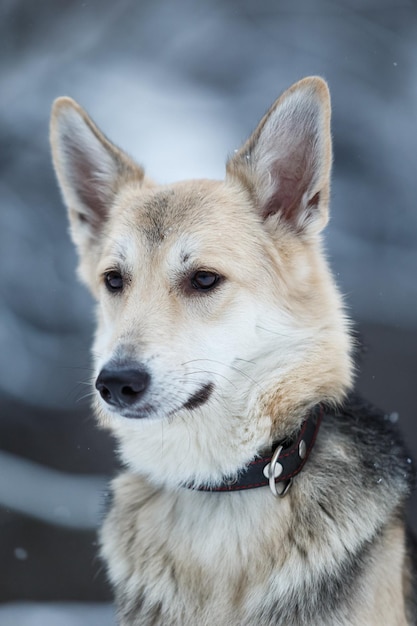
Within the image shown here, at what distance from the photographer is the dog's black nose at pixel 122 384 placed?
197 centimetres

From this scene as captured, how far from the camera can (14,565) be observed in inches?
197

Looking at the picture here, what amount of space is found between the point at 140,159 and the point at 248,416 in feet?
9.73

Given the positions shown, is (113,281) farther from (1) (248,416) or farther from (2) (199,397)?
(1) (248,416)

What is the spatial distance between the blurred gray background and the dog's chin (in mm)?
2843

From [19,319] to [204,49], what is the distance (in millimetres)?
2685

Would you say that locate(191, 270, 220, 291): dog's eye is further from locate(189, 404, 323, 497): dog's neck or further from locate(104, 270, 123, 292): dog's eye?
locate(189, 404, 323, 497): dog's neck

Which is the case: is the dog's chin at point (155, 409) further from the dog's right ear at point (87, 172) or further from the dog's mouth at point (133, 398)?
the dog's right ear at point (87, 172)

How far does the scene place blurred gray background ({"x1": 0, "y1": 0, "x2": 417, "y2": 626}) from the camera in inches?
198

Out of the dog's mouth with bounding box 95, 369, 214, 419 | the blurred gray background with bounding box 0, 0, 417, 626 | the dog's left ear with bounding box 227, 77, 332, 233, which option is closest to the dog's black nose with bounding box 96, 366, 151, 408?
the dog's mouth with bounding box 95, 369, 214, 419

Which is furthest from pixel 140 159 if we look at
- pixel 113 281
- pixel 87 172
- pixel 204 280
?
pixel 204 280

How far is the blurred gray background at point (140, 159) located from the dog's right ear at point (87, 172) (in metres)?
A: 2.20

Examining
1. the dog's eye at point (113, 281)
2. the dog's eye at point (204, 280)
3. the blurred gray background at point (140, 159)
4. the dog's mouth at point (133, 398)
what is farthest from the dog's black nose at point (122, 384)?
the blurred gray background at point (140, 159)

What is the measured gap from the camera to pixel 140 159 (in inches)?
186

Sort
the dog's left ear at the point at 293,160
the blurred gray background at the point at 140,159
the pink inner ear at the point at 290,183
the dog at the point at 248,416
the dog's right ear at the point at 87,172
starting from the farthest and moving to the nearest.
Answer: the blurred gray background at the point at 140,159
the dog's right ear at the point at 87,172
the pink inner ear at the point at 290,183
the dog's left ear at the point at 293,160
the dog at the point at 248,416
